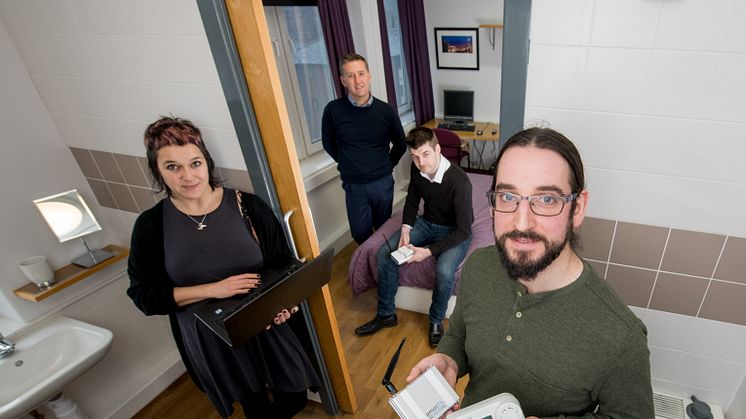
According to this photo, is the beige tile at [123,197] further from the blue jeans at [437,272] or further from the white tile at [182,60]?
the blue jeans at [437,272]

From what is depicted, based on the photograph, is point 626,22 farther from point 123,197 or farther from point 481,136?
point 481,136

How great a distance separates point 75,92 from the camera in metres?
1.86

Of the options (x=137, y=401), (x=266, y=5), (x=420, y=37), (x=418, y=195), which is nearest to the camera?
(x=137, y=401)

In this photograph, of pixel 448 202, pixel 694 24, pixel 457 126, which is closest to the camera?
pixel 694 24

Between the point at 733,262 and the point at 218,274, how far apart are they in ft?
5.66

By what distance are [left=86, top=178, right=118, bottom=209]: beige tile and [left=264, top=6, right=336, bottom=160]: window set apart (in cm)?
155

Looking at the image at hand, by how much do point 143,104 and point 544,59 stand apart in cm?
156

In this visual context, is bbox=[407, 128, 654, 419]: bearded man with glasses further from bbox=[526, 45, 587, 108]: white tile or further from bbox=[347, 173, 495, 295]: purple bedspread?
bbox=[347, 173, 495, 295]: purple bedspread

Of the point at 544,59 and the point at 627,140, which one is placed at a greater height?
the point at 544,59

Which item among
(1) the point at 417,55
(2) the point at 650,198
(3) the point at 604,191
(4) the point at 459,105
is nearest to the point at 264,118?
(3) the point at 604,191

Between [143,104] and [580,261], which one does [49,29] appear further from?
[580,261]

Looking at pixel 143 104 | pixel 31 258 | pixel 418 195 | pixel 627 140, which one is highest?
pixel 143 104

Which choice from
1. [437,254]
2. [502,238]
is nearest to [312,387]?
[437,254]

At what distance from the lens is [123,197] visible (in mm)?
2127
